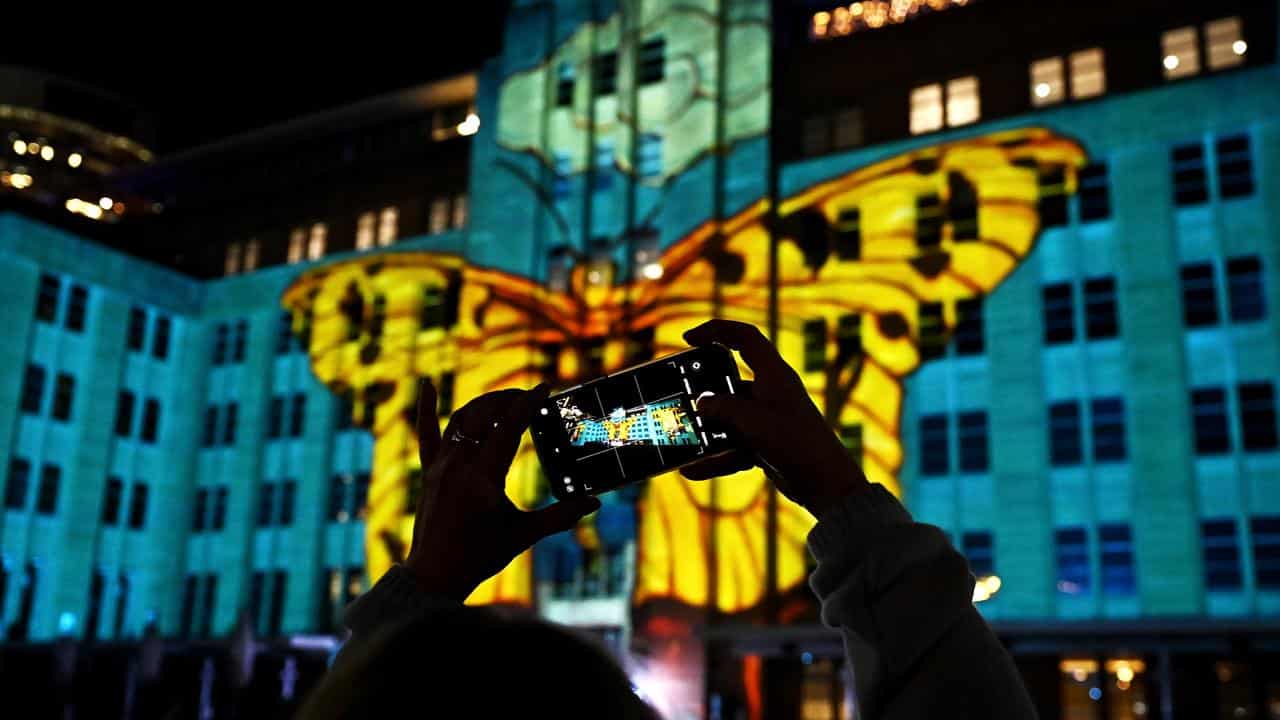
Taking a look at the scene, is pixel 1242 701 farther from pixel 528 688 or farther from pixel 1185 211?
pixel 528 688

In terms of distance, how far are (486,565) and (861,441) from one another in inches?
1287

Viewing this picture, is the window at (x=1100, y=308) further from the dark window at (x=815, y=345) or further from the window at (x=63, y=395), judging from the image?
the window at (x=63, y=395)

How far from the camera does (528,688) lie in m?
1.06

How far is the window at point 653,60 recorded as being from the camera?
131 feet

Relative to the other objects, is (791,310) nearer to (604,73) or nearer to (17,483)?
(604,73)

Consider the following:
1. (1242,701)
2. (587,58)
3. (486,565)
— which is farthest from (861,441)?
(486,565)

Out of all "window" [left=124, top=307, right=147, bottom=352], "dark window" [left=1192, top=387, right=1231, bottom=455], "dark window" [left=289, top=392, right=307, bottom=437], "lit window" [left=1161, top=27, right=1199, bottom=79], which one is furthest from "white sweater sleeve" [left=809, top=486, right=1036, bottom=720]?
"window" [left=124, top=307, right=147, bottom=352]

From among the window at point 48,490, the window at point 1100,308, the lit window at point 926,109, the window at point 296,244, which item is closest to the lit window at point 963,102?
the lit window at point 926,109

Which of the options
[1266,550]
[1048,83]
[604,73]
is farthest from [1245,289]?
[604,73]

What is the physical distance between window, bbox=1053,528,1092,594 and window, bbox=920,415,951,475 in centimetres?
340

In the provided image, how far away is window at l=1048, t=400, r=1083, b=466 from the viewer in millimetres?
31578

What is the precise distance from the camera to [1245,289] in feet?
101

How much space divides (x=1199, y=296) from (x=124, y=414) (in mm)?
36304

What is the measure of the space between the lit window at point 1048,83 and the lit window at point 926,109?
8.85 feet
